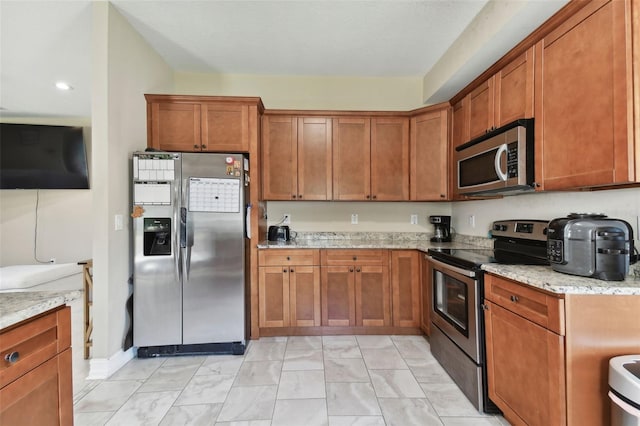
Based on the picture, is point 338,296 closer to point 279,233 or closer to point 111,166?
point 279,233

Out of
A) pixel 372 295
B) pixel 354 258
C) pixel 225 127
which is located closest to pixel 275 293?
pixel 354 258

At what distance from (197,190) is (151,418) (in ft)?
5.29

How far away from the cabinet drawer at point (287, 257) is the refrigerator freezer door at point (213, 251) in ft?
1.01

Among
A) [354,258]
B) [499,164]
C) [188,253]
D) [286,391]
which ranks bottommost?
[286,391]

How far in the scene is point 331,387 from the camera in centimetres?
187

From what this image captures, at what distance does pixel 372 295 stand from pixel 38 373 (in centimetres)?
232

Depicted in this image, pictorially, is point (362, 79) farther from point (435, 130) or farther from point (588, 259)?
point (588, 259)

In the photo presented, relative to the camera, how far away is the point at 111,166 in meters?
2.04

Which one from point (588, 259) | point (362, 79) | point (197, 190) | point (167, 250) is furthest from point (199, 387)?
point (362, 79)

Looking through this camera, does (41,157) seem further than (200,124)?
Yes

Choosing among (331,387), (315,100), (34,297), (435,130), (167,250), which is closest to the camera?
(34,297)

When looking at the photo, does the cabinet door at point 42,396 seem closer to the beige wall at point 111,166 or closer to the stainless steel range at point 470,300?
the beige wall at point 111,166

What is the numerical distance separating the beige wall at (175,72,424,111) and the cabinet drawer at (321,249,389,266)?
5.82ft

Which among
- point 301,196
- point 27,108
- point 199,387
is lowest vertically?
point 199,387
